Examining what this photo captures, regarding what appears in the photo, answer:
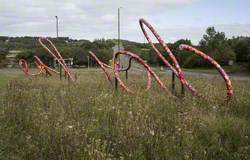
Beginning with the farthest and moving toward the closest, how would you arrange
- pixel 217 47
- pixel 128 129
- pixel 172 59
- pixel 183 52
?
pixel 217 47 < pixel 183 52 < pixel 172 59 < pixel 128 129

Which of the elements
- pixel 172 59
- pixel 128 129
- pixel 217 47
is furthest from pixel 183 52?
pixel 128 129

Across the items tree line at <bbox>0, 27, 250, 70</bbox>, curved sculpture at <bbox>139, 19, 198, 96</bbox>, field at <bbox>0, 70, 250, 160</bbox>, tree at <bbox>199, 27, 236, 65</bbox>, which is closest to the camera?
field at <bbox>0, 70, 250, 160</bbox>

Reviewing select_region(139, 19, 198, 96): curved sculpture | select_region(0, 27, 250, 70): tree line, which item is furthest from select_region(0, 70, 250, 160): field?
select_region(0, 27, 250, 70): tree line

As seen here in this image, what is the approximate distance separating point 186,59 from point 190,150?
68748 mm

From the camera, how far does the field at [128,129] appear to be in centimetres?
750

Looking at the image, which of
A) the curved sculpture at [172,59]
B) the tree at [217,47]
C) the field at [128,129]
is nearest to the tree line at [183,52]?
the tree at [217,47]

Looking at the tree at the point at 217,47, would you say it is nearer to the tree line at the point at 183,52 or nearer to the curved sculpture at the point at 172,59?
the tree line at the point at 183,52

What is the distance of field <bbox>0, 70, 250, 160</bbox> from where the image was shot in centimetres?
750

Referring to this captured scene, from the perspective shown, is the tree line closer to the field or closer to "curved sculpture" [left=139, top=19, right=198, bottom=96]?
"curved sculpture" [left=139, top=19, right=198, bottom=96]

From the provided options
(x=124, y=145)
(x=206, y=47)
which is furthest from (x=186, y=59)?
(x=124, y=145)

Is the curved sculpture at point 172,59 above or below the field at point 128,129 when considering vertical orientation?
above

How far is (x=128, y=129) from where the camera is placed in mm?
8266

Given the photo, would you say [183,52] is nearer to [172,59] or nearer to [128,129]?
[172,59]

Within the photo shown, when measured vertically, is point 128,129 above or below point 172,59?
below
